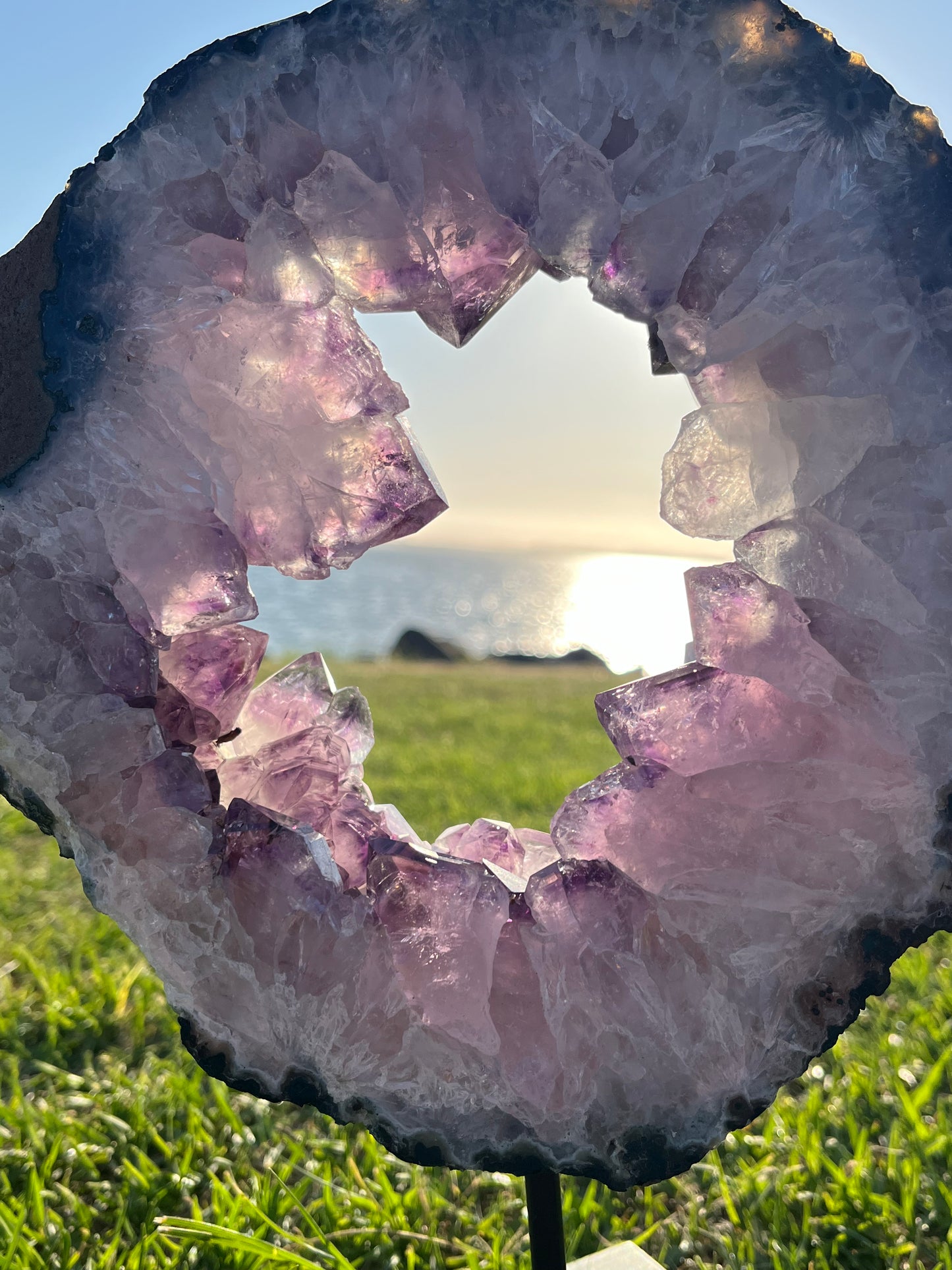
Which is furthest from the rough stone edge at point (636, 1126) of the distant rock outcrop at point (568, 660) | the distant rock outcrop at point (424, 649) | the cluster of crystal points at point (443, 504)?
the distant rock outcrop at point (424, 649)

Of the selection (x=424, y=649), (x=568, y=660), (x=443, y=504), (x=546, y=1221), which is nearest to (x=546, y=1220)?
(x=546, y=1221)

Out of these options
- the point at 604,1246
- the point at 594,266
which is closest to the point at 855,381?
the point at 594,266

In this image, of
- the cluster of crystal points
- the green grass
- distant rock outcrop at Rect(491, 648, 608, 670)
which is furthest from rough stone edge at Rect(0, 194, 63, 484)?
distant rock outcrop at Rect(491, 648, 608, 670)

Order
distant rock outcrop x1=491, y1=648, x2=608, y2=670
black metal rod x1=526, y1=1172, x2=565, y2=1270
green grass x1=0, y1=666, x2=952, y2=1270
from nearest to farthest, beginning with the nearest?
black metal rod x1=526, y1=1172, x2=565, y2=1270, green grass x1=0, y1=666, x2=952, y2=1270, distant rock outcrop x1=491, y1=648, x2=608, y2=670

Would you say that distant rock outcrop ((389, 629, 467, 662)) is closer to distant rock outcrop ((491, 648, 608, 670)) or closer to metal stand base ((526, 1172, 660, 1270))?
distant rock outcrop ((491, 648, 608, 670))

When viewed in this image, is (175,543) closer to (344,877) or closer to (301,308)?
(301,308)

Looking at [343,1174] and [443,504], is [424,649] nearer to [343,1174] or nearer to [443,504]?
[343,1174]
